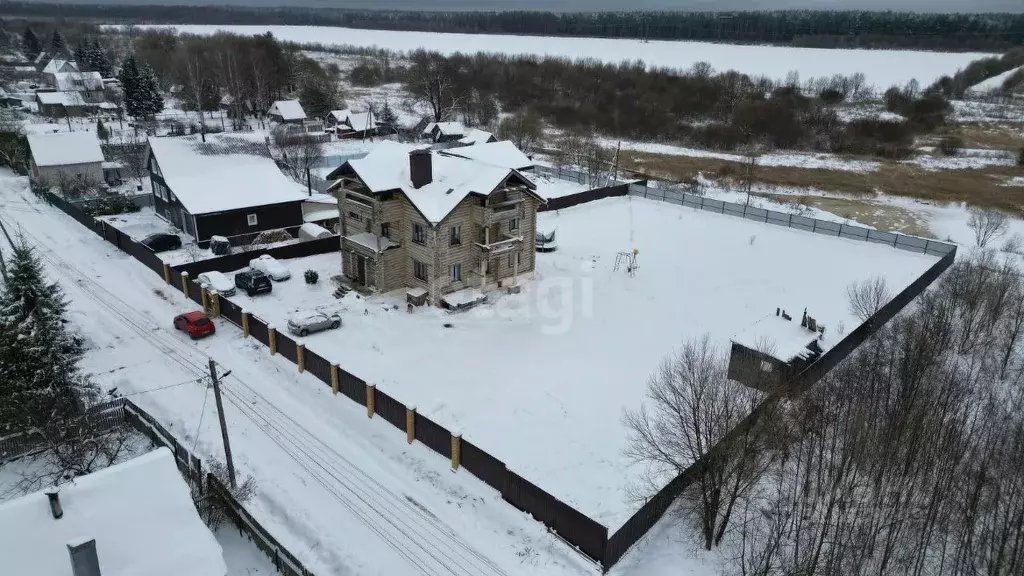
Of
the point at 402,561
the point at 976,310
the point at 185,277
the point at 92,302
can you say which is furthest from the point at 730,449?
the point at 92,302

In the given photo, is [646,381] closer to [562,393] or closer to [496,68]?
[562,393]

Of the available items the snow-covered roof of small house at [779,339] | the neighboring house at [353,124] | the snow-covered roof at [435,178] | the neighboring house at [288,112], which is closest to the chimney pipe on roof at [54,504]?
the snow-covered roof at [435,178]

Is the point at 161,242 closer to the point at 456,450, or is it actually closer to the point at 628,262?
the point at 456,450

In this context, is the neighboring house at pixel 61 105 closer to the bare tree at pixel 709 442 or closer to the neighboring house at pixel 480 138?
the neighboring house at pixel 480 138

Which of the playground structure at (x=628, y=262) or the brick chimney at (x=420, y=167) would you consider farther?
the playground structure at (x=628, y=262)

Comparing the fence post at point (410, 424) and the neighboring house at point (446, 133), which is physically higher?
the neighboring house at point (446, 133)

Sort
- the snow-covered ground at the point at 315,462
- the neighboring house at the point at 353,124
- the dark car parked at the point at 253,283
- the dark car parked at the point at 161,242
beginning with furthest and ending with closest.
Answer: the neighboring house at the point at 353,124
the dark car parked at the point at 161,242
the dark car parked at the point at 253,283
the snow-covered ground at the point at 315,462
